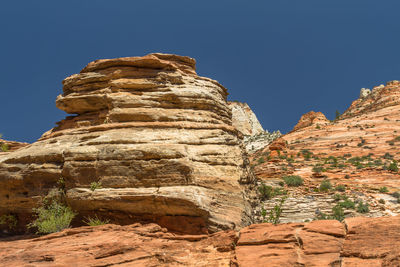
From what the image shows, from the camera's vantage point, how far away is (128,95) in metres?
12.6

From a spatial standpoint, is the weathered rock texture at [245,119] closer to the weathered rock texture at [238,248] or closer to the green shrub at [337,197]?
the green shrub at [337,197]

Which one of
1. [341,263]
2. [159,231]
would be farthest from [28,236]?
[341,263]

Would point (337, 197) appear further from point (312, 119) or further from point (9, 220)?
point (312, 119)

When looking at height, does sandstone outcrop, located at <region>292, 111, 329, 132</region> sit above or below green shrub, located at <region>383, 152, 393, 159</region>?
above

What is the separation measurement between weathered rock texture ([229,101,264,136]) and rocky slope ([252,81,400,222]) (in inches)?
1213

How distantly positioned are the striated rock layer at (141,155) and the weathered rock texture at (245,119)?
8206 cm

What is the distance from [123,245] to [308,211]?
1576cm

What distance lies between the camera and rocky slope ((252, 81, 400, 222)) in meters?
20.9

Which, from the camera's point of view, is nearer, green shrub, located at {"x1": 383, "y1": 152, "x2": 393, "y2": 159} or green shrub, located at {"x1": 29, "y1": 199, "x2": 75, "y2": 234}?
green shrub, located at {"x1": 29, "y1": 199, "x2": 75, "y2": 234}

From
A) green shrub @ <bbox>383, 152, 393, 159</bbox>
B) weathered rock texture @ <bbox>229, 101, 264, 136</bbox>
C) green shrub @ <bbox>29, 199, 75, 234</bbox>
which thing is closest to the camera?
green shrub @ <bbox>29, 199, 75, 234</bbox>

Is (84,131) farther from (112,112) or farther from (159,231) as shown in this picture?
(159,231)

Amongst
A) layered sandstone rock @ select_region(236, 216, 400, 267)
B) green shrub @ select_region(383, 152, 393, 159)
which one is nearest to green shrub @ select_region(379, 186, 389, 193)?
green shrub @ select_region(383, 152, 393, 159)

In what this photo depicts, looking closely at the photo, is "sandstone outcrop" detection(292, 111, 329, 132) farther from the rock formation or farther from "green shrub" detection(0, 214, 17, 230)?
"green shrub" detection(0, 214, 17, 230)

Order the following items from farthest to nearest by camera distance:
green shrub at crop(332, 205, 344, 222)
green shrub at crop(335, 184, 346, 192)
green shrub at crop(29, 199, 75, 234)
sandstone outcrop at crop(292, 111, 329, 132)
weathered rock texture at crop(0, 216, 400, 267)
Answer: sandstone outcrop at crop(292, 111, 329, 132) → green shrub at crop(335, 184, 346, 192) → green shrub at crop(332, 205, 344, 222) → green shrub at crop(29, 199, 75, 234) → weathered rock texture at crop(0, 216, 400, 267)
